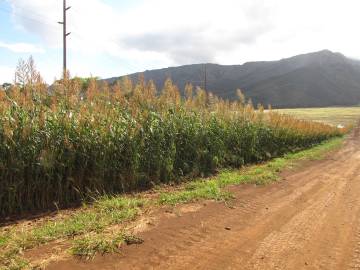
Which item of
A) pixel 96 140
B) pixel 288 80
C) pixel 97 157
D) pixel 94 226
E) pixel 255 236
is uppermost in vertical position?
pixel 288 80

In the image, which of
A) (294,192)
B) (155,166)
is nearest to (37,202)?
(155,166)

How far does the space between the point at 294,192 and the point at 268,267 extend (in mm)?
4169

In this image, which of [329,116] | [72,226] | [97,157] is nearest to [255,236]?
[72,226]

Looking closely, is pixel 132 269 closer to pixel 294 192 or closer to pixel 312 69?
pixel 294 192

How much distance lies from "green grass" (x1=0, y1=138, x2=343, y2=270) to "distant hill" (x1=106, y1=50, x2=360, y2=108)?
76.2 meters

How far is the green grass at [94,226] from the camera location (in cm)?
421

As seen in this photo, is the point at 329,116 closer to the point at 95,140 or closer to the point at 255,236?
the point at 95,140

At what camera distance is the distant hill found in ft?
335

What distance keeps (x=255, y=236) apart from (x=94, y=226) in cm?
221

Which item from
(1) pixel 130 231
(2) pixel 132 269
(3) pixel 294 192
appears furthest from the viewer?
(3) pixel 294 192

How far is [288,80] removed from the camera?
114312 millimetres

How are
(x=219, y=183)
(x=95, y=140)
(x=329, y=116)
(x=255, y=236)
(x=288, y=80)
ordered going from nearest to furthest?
(x=255, y=236), (x=95, y=140), (x=219, y=183), (x=329, y=116), (x=288, y=80)

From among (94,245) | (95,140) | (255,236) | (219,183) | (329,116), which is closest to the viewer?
(94,245)

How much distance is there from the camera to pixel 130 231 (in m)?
4.89
